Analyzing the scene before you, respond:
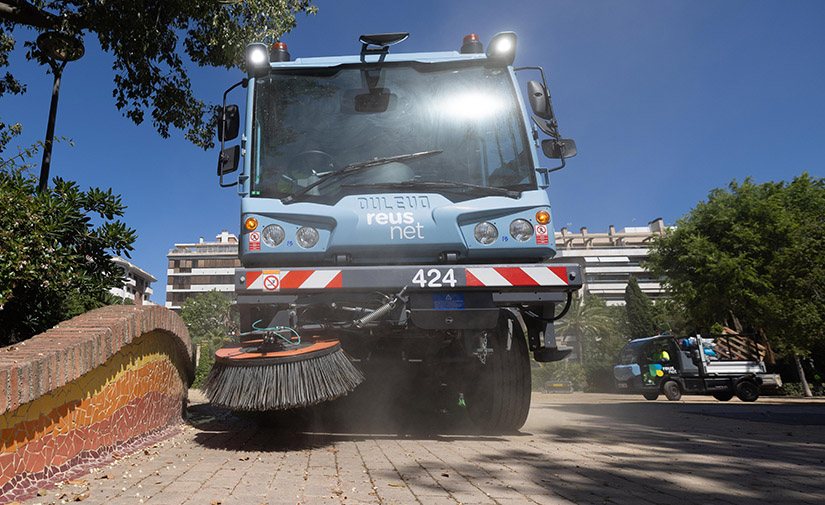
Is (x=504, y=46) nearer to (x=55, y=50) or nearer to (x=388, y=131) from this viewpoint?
(x=388, y=131)

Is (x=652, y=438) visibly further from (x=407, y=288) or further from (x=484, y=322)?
(x=407, y=288)

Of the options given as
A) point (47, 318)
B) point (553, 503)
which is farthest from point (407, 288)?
point (47, 318)

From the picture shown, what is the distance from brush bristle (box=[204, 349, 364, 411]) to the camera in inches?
128

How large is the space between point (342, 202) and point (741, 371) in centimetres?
1633

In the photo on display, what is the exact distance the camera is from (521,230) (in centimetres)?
394

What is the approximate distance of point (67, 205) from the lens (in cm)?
467

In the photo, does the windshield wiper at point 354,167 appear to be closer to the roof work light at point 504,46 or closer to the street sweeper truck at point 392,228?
the street sweeper truck at point 392,228

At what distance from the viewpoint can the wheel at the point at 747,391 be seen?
15102mm

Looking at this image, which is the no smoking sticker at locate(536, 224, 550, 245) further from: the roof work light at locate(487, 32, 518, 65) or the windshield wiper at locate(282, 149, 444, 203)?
the roof work light at locate(487, 32, 518, 65)

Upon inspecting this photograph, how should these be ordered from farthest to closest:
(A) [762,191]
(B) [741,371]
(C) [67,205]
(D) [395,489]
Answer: (A) [762,191] < (B) [741,371] < (C) [67,205] < (D) [395,489]

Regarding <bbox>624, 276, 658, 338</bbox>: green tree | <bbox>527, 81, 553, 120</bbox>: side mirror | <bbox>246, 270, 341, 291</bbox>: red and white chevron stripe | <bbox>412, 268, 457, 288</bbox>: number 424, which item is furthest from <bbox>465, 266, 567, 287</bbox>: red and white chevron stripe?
<bbox>624, 276, 658, 338</bbox>: green tree

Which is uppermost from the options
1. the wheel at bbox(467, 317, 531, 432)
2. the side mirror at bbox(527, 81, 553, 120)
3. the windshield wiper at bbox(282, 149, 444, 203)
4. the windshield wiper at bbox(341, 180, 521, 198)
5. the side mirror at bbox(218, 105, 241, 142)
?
the side mirror at bbox(527, 81, 553, 120)

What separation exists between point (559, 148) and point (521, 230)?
104 centimetres

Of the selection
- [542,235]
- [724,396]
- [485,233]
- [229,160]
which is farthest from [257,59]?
[724,396]
